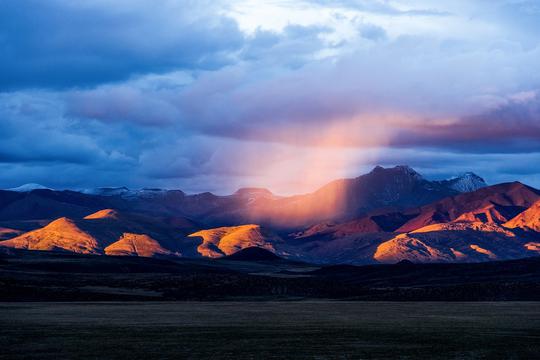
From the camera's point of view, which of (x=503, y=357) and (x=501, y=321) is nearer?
(x=503, y=357)

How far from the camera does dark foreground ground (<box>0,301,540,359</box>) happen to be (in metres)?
68.2

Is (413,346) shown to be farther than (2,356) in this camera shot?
Yes

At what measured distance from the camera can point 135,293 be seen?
636ft

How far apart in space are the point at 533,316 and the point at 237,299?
8490 cm

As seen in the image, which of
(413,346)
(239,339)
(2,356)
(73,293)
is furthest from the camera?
(73,293)

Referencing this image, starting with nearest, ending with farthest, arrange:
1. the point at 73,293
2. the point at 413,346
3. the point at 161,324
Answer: the point at 413,346 → the point at 161,324 → the point at 73,293

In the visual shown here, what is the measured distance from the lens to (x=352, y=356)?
217 feet

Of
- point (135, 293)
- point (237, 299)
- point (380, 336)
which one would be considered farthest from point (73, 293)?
point (380, 336)

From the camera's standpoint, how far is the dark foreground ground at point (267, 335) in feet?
Result: 224

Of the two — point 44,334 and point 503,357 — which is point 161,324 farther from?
point 503,357

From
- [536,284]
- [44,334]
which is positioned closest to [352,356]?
[44,334]

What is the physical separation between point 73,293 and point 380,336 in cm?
10926

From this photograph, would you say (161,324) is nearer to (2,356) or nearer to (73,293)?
(2,356)

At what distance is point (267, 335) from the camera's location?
85.6 meters
